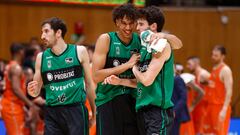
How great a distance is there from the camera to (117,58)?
7.09m

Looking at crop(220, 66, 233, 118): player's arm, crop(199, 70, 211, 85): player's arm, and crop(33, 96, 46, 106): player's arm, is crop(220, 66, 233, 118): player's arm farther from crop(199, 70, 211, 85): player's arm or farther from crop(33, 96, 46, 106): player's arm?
crop(33, 96, 46, 106): player's arm

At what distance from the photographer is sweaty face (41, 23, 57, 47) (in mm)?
7418

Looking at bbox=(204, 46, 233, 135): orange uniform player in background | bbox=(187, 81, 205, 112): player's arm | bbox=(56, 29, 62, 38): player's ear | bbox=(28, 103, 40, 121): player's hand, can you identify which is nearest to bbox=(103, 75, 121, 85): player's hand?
bbox=(56, 29, 62, 38): player's ear

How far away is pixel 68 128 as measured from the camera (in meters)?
7.36

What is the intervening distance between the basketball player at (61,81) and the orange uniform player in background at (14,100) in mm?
3409

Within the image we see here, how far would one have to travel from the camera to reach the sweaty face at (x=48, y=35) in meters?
7.42

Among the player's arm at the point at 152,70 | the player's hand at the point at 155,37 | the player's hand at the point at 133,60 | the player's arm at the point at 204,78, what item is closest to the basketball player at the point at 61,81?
the player's hand at the point at 133,60

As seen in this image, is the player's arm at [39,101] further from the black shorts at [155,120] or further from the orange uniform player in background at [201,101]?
Result: the black shorts at [155,120]

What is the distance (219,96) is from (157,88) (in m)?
5.57

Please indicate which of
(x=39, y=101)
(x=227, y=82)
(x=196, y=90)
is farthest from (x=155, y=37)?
(x=39, y=101)

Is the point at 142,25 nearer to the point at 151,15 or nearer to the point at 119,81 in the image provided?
the point at 151,15

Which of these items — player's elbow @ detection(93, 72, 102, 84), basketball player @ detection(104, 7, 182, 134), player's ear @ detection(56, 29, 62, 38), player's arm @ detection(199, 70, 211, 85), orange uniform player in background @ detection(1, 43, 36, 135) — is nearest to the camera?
basketball player @ detection(104, 7, 182, 134)

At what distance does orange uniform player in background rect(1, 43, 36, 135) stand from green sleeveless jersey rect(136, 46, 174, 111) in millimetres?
4434

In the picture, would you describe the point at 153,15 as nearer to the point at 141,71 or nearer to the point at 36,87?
the point at 141,71
